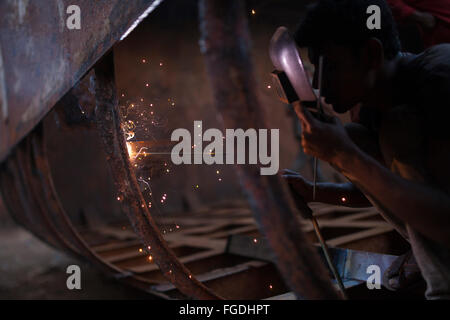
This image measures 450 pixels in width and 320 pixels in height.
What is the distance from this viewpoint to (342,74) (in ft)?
2.41

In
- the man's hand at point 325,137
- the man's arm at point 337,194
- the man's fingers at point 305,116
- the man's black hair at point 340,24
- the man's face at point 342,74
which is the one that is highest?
the man's black hair at point 340,24

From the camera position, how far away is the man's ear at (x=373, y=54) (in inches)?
27.9

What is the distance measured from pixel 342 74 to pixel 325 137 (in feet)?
0.59

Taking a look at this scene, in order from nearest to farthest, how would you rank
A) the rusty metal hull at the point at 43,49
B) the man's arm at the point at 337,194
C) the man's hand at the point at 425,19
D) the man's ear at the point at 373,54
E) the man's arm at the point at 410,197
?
A: the man's arm at the point at 410,197, the man's ear at the point at 373,54, the rusty metal hull at the point at 43,49, the man's arm at the point at 337,194, the man's hand at the point at 425,19

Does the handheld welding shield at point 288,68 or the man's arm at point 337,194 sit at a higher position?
the handheld welding shield at point 288,68

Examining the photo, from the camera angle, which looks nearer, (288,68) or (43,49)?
(288,68)

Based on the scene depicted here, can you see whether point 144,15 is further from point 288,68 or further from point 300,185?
point 300,185

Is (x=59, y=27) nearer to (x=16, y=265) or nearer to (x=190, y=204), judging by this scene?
(x=16, y=265)

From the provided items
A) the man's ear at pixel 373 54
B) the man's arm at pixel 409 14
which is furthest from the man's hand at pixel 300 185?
the man's arm at pixel 409 14

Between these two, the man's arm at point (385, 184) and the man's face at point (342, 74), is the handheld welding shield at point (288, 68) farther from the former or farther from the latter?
the man's arm at point (385, 184)

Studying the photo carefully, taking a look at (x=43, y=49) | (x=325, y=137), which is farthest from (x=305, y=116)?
(x=43, y=49)

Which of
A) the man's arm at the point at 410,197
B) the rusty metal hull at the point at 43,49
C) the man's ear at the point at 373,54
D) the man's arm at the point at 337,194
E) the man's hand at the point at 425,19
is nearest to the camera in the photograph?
the man's arm at the point at 410,197

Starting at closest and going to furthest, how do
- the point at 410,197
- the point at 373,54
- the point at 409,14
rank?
the point at 410,197 → the point at 373,54 → the point at 409,14

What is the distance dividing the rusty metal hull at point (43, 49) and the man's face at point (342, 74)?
39cm
